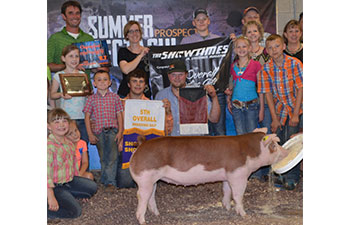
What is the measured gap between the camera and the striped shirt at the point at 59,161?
4.09m

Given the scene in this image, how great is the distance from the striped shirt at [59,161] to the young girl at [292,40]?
8.59 ft

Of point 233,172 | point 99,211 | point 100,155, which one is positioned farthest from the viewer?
point 100,155

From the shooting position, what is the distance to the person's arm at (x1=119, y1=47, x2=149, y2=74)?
4.54 metres

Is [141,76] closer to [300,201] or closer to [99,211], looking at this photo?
[99,211]

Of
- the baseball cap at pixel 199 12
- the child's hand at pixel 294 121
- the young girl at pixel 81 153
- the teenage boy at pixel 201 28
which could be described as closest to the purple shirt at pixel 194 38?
the teenage boy at pixel 201 28

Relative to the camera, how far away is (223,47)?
4.53 metres

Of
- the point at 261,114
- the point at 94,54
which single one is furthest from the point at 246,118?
the point at 94,54

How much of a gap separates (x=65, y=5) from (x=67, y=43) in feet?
1.34

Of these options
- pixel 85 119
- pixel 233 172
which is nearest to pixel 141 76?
pixel 85 119

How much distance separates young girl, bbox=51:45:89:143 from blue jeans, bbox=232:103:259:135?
172 cm

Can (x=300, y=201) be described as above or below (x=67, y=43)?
below

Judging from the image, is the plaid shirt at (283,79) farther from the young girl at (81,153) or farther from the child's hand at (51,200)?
the child's hand at (51,200)

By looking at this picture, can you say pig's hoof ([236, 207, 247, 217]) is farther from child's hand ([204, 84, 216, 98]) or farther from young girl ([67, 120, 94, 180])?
young girl ([67, 120, 94, 180])

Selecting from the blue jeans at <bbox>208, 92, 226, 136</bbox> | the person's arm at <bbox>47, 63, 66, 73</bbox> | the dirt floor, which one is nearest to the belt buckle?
the blue jeans at <bbox>208, 92, 226, 136</bbox>
